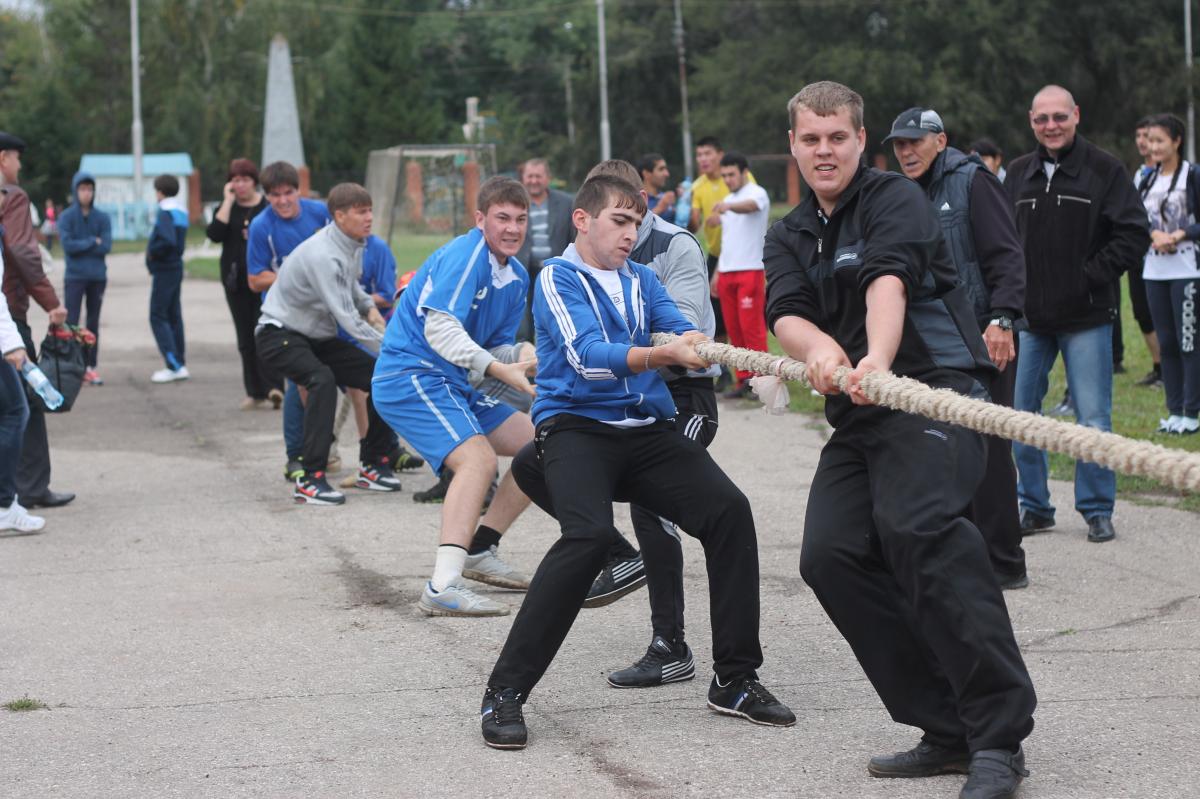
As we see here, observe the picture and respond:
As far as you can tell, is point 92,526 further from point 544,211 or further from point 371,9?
point 371,9

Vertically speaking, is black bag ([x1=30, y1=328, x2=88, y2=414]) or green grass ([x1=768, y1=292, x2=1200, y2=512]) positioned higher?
black bag ([x1=30, y1=328, x2=88, y2=414])

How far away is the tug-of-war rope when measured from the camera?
3.15m

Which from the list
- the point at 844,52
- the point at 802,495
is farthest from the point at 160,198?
the point at 844,52

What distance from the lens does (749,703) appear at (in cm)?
486

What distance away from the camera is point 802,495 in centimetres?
898

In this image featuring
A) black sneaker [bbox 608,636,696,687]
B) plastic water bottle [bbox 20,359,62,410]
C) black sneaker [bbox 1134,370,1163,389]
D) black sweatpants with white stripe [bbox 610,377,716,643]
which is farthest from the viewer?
black sneaker [bbox 1134,370,1163,389]

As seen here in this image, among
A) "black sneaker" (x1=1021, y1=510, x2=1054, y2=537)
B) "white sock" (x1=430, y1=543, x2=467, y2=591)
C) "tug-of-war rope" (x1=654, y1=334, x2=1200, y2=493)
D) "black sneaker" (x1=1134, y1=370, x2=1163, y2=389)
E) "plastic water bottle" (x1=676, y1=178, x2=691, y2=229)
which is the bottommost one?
"black sneaker" (x1=1021, y1=510, x2=1054, y2=537)

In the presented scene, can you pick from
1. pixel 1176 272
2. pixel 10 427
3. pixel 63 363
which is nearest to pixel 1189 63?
pixel 1176 272

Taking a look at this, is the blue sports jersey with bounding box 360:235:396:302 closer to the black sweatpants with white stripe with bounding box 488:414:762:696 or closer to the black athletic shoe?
the black sweatpants with white stripe with bounding box 488:414:762:696

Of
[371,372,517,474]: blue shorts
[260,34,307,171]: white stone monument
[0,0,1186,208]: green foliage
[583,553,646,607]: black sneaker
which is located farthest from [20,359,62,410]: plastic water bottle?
[0,0,1186,208]: green foliage

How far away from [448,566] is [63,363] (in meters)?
3.94

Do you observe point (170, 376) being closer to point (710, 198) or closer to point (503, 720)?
point (710, 198)

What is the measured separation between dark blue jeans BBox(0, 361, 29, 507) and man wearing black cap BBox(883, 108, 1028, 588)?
497cm

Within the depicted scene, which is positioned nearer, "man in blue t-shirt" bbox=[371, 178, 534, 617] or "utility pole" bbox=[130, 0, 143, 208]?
"man in blue t-shirt" bbox=[371, 178, 534, 617]
